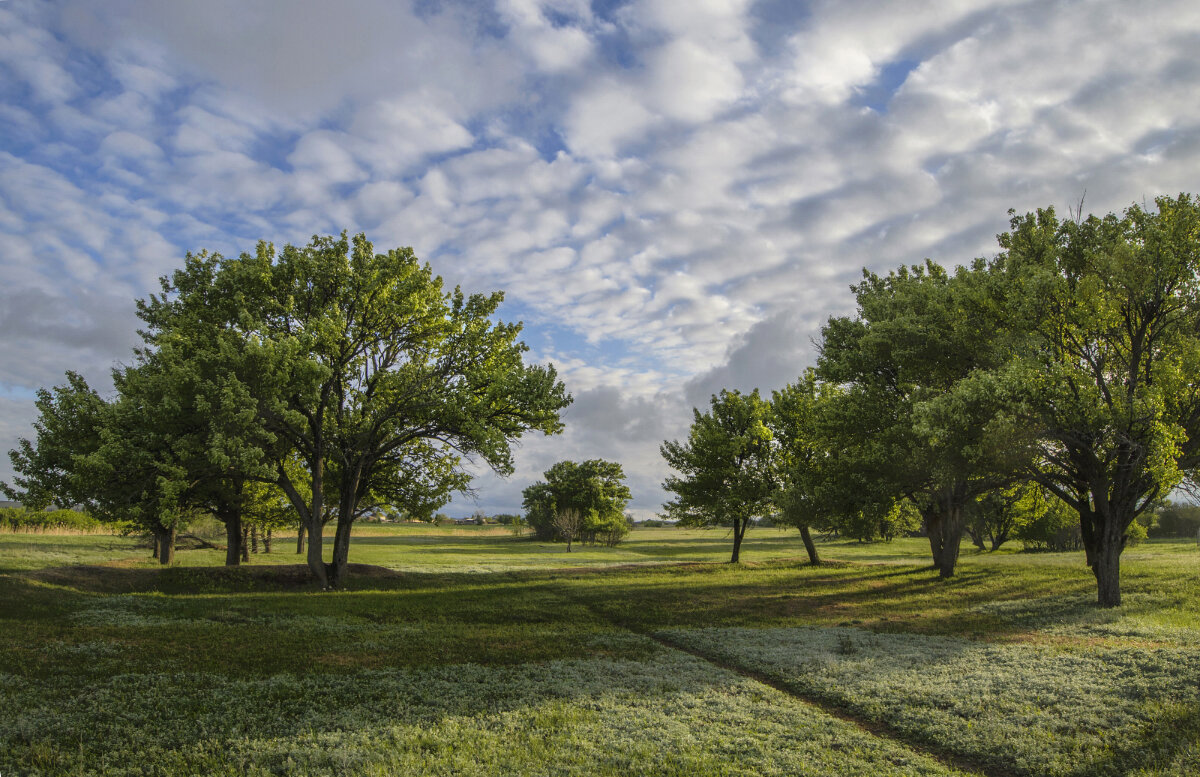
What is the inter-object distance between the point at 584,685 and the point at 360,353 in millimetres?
25519

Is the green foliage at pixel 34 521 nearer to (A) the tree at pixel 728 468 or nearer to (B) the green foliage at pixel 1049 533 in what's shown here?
(A) the tree at pixel 728 468

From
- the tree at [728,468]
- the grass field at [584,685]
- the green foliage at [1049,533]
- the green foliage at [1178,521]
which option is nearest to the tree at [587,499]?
the tree at [728,468]

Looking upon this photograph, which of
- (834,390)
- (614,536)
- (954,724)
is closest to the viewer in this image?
(954,724)

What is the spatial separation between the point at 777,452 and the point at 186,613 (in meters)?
45.6

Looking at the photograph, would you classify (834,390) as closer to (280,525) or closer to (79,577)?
(280,525)

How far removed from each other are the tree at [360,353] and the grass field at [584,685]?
26.4 feet

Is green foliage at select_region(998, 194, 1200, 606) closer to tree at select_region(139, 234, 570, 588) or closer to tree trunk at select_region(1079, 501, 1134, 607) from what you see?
tree trunk at select_region(1079, 501, 1134, 607)

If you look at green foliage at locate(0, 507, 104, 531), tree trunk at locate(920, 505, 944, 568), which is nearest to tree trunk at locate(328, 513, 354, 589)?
green foliage at locate(0, 507, 104, 531)

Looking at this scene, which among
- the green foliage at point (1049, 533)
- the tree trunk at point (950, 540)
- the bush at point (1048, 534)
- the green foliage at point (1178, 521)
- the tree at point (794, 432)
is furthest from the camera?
the green foliage at point (1178, 521)

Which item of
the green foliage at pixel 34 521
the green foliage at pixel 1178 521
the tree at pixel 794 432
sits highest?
the tree at pixel 794 432

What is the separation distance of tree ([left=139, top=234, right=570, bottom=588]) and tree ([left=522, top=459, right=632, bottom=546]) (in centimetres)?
6020

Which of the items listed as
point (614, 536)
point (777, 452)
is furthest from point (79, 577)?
point (614, 536)

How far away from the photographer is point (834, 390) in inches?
2044

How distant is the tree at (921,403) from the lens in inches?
1006
